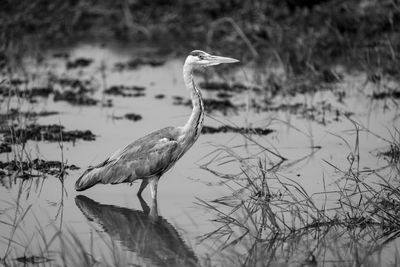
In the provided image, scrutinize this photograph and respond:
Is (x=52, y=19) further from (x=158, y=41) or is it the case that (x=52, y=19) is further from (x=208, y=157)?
(x=208, y=157)

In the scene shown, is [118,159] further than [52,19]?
No

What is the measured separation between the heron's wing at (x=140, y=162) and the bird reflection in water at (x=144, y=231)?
270mm

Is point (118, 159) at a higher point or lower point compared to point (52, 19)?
lower

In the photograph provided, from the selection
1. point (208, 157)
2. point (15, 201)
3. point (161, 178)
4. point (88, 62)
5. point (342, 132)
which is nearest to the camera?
point (15, 201)

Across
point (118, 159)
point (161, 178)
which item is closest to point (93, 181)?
point (118, 159)

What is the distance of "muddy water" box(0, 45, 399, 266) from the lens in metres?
6.45

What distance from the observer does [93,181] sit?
7652mm

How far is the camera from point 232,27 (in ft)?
55.4

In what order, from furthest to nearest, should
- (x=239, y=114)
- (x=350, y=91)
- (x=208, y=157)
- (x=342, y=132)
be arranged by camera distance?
(x=350, y=91) → (x=239, y=114) → (x=342, y=132) → (x=208, y=157)

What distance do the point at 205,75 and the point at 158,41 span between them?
4081mm

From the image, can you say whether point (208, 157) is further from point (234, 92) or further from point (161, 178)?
point (234, 92)

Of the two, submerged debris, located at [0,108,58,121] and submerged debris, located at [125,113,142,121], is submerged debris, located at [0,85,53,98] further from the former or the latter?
submerged debris, located at [125,113,142,121]

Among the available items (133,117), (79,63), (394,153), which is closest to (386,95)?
(394,153)

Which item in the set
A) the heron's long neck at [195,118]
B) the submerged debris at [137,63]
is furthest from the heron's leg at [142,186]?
the submerged debris at [137,63]
